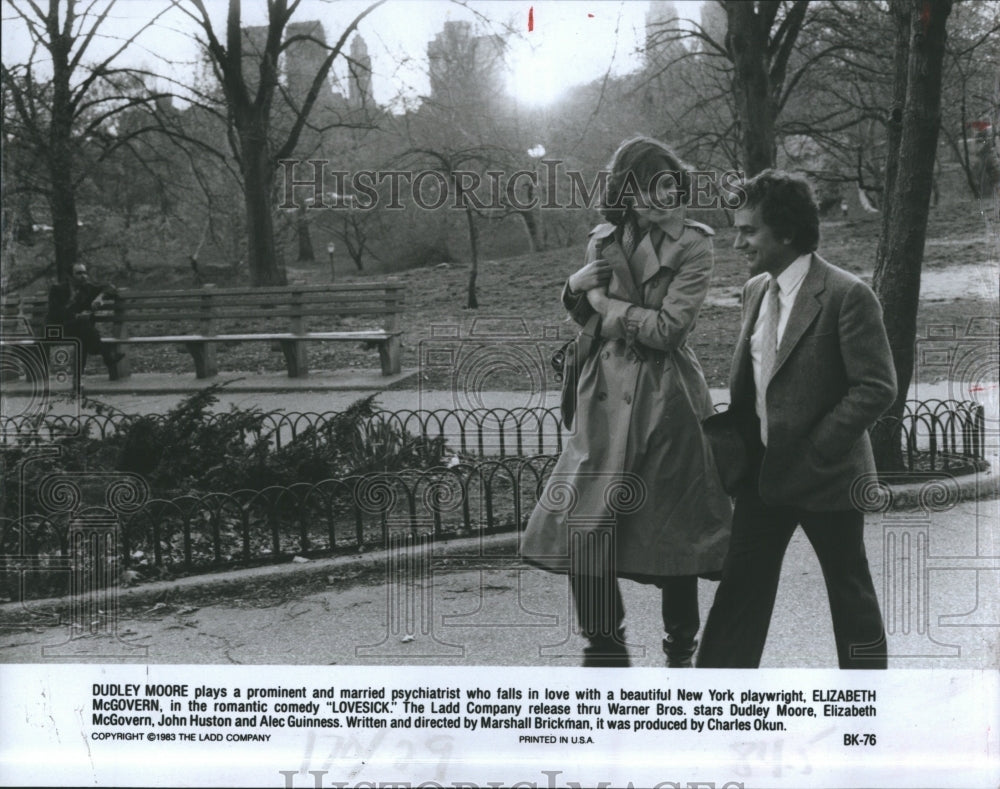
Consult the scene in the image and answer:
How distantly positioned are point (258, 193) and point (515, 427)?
1790mm

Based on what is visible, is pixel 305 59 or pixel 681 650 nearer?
pixel 681 650

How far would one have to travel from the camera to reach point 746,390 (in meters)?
3.52

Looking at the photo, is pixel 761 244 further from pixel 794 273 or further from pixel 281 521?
pixel 281 521

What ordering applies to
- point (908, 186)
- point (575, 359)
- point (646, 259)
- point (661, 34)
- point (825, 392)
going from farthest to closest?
point (908, 186) < point (661, 34) < point (575, 359) < point (646, 259) < point (825, 392)

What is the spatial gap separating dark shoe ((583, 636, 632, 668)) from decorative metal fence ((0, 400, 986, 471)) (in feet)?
5.56

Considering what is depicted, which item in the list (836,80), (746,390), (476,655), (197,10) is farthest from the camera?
(836,80)

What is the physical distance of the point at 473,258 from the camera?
4703 mm

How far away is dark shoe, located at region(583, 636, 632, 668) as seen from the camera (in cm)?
381

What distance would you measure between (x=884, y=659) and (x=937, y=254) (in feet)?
8.36

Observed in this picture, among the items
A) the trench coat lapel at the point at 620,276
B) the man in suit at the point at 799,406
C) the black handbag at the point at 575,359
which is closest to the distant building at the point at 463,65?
the trench coat lapel at the point at 620,276

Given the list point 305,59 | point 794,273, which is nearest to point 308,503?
point 305,59

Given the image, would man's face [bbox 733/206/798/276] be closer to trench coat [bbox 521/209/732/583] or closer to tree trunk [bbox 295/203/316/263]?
trench coat [bbox 521/209/732/583]

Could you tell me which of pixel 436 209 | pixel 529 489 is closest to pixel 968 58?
pixel 436 209

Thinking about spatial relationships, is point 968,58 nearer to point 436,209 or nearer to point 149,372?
point 436,209
